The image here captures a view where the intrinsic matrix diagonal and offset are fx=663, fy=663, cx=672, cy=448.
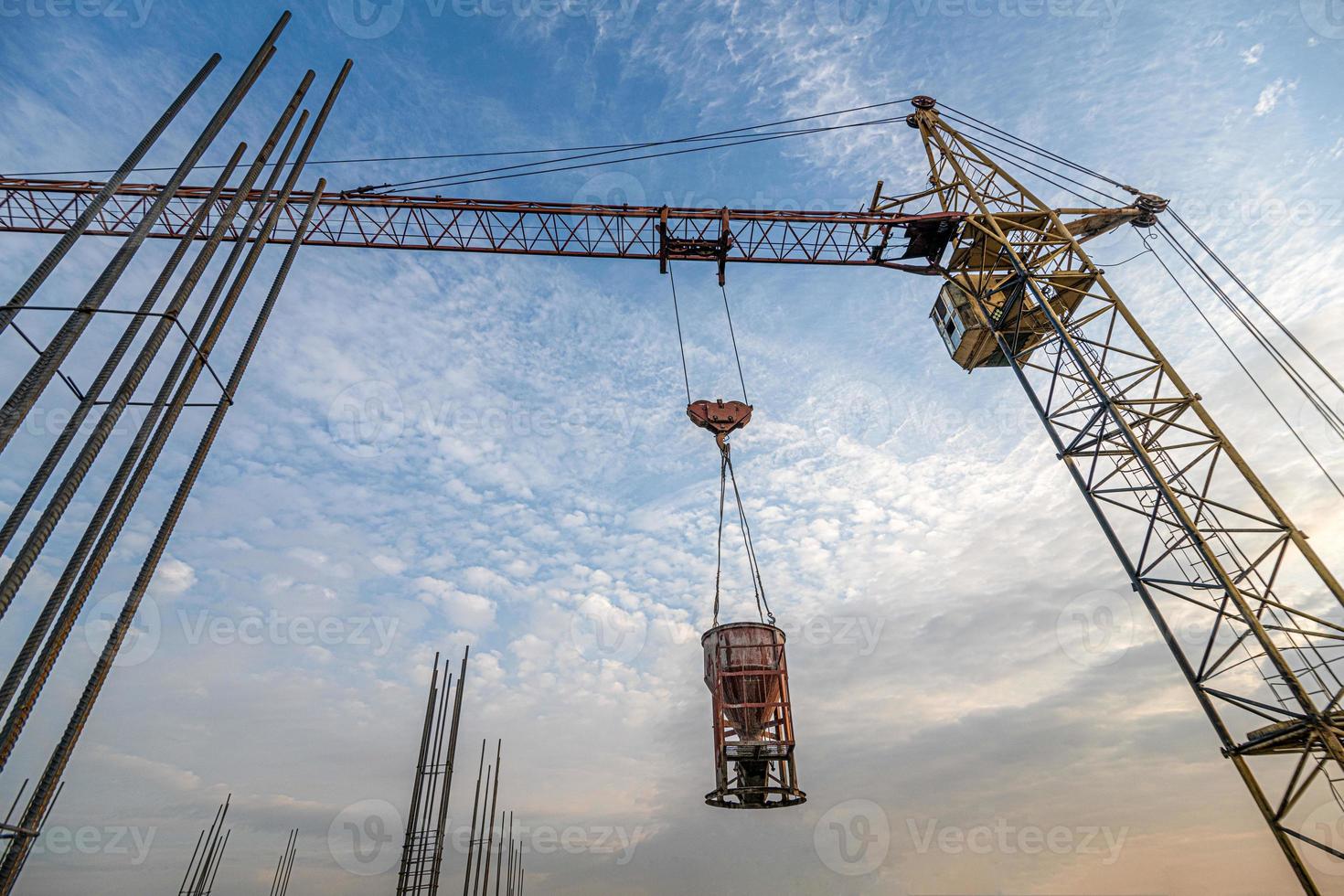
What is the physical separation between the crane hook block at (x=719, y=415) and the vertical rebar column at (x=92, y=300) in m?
11.3

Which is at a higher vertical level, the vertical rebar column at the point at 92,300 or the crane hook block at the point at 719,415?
the crane hook block at the point at 719,415

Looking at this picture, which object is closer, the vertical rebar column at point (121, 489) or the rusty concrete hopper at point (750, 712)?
the vertical rebar column at point (121, 489)

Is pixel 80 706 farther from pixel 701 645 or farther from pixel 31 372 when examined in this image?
pixel 701 645

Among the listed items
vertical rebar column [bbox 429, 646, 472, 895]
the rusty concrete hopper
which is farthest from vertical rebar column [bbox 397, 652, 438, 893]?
the rusty concrete hopper

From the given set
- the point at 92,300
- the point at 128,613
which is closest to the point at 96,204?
the point at 92,300

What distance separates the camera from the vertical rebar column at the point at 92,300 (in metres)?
4.96

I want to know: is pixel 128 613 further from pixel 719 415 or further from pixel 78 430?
pixel 719 415

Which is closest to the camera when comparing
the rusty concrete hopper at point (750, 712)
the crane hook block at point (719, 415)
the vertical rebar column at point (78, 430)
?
the vertical rebar column at point (78, 430)

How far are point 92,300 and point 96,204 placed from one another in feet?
4.09

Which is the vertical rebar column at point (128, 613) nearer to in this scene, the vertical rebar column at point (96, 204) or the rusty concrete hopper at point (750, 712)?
the vertical rebar column at point (96, 204)

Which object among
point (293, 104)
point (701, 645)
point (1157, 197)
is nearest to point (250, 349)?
point (293, 104)


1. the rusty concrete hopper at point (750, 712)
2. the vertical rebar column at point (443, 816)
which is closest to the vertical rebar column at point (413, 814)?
the vertical rebar column at point (443, 816)

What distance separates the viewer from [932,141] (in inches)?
826

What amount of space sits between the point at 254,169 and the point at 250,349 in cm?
222
